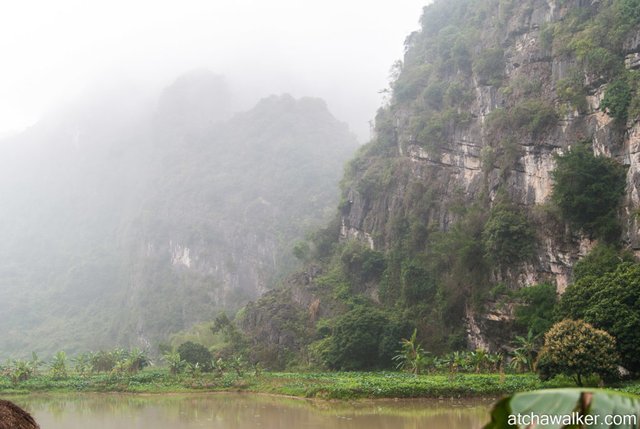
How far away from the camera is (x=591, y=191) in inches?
1148

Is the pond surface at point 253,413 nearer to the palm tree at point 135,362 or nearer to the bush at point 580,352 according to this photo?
the bush at point 580,352

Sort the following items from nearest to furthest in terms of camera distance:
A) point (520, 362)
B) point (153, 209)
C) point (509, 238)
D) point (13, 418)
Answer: point (13, 418) → point (520, 362) → point (509, 238) → point (153, 209)

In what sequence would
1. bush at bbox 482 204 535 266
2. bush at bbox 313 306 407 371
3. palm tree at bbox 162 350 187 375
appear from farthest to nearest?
palm tree at bbox 162 350 187 375 < bush at bbox 313 306 407 371 < bush at bbox 482 204 535 266

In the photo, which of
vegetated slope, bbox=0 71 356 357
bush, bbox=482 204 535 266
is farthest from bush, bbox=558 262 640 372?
vegetated slope, bbox=0 71 356 357

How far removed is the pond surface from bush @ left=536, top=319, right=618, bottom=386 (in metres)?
3.44

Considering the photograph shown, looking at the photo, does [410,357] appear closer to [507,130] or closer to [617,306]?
[617,306]

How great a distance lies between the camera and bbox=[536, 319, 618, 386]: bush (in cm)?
2048

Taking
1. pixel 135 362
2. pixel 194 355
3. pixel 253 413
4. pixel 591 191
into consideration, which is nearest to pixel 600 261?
pixel 591 191

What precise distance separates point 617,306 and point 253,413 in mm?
16165

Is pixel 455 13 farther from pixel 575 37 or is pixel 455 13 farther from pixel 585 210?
pixel 585 210

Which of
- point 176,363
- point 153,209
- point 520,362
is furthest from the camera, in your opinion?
point 153,209

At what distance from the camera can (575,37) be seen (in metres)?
34.0

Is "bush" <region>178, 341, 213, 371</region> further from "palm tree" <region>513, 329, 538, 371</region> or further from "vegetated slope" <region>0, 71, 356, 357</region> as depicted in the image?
"vegetated slope" <region>0, 71, 356, 357</region>

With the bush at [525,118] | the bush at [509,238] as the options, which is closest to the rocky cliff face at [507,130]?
the bush at [525,118]
